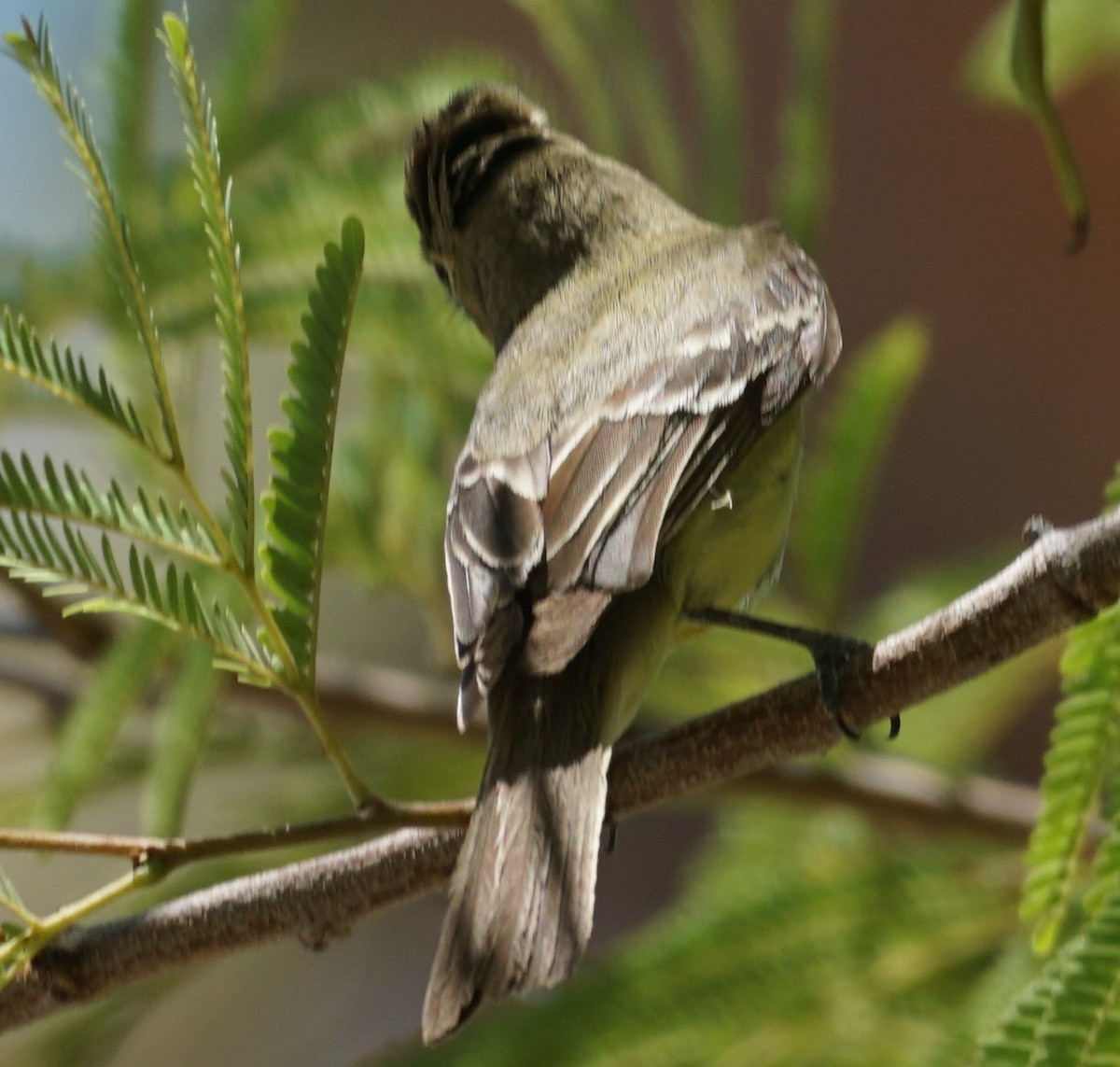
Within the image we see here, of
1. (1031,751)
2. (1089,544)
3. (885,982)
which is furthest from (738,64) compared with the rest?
(1089,544)

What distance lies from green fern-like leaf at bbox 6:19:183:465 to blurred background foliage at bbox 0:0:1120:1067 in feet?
1.81

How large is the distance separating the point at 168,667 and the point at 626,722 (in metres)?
0.93

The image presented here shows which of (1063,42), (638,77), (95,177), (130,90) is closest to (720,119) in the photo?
(638,77)

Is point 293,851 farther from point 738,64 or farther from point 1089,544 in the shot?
point 738,64

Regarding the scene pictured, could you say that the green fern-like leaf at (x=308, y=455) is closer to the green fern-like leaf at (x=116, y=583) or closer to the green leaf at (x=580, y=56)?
the green fern-like leaf at (x=116, y=583)

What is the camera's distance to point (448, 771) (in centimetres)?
191

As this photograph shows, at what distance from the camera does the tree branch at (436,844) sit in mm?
879

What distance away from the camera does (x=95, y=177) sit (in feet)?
2.35

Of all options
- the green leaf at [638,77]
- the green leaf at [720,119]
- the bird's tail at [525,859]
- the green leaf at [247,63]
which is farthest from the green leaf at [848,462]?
the green leaf at [247,63]

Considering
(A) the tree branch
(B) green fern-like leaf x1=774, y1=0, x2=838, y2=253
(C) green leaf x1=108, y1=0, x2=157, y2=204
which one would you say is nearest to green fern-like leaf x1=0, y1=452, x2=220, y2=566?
(A) the tree branch

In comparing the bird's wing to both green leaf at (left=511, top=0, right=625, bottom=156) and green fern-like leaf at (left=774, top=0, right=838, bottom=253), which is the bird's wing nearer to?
green fern-like leaf at (left=774, top=0, right=838, bottom=253)

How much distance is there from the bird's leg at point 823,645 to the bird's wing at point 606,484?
0.45 ft

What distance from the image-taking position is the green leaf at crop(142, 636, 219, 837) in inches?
46.9

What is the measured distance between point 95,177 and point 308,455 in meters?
0.18
